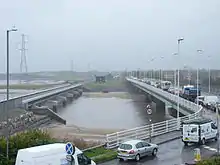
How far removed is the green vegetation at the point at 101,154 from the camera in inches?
920

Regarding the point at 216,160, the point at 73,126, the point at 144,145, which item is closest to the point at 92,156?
the point at 144,145

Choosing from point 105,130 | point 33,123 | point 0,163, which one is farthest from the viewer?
point 33,123

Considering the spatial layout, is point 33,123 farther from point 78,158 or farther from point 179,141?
point 78,158

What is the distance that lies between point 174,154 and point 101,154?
15.6ft

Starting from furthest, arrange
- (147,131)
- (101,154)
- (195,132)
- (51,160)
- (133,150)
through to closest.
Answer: (147,131) < (195,132) < (101,154) < (133,150) < (51,160)

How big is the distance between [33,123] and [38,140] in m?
32.1

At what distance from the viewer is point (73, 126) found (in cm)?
5550

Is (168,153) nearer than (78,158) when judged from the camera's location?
No

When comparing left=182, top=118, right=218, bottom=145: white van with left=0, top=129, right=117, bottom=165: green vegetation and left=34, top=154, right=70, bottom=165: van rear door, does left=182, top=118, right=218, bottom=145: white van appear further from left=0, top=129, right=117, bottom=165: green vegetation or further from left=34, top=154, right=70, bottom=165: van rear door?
left=34, top=154, right=70, bottom=165: van rear door

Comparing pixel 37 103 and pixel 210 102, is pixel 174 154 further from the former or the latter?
pixel 37 103

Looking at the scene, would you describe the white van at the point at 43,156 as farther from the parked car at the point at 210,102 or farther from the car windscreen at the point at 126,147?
the parked car at the point at 210,102

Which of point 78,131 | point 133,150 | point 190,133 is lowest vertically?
point 78,131

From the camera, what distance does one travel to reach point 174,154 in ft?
82.7

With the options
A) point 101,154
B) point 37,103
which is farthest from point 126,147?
point 37,103
